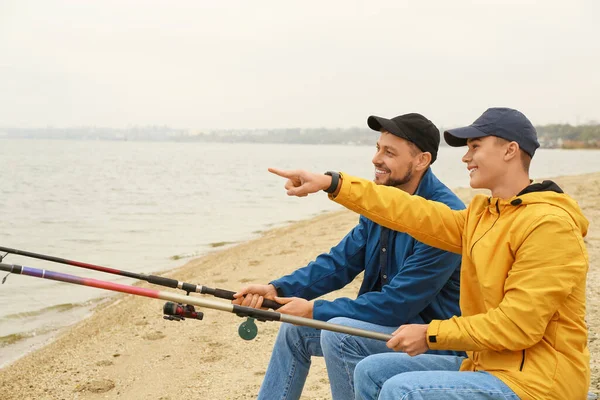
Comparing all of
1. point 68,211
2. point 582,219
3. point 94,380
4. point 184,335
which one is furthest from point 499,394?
point 68,211

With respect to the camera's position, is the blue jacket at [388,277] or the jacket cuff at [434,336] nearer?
the jacket cuff at [434,336]

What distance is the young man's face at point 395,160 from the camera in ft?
10.6

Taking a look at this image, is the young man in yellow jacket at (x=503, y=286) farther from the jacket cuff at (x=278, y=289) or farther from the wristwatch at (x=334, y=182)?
the jacket cuff at (x=278, y=289)

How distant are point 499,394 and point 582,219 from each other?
664 mm

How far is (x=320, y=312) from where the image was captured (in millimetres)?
2990

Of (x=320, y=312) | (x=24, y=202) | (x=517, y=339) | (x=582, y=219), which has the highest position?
(x=582, y=219)

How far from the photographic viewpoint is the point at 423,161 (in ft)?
10.6

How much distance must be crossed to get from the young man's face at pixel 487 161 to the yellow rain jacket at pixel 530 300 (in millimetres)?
91

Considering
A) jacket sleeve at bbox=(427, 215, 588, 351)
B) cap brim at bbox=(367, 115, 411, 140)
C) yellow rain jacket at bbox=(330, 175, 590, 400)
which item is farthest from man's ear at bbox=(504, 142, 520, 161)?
cap brim at bbox=(367, 115, 411, 140)

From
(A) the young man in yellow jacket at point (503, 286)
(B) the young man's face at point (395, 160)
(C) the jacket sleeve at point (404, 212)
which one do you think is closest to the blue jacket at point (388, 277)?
(B) the young man's face at point (395, 160)

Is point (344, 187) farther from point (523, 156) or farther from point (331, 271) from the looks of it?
point (331, 271)

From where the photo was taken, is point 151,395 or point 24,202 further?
point 24,202

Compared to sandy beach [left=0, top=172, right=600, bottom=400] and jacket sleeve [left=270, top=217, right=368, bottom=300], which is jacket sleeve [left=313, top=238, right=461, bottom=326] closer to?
jacket sleeve [left=270, top=217, right=368, bottom=300]

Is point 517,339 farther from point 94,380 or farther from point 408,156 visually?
point 94,380
